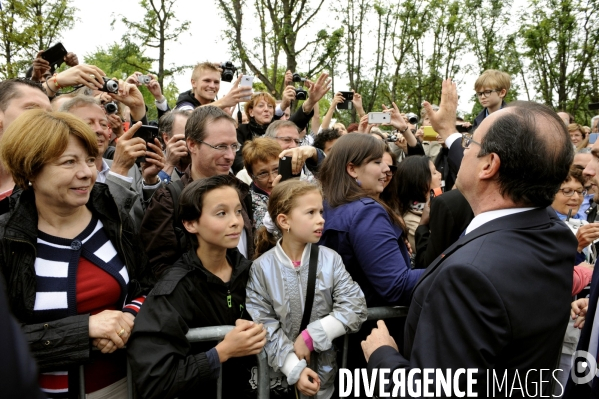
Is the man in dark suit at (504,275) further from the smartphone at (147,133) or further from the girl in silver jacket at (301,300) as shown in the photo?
the smartphone at (147,133)

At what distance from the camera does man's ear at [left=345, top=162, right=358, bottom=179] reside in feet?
10.1

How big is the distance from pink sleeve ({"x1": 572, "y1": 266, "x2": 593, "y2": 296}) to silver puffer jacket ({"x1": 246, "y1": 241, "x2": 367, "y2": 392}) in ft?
4.31

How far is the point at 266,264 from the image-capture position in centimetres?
258

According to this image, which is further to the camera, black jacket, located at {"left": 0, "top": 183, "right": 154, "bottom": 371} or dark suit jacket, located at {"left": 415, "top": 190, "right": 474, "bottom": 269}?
dark suit jacket, located at {"left": 415, "top": 190, "right": 474, "bottom": 269}

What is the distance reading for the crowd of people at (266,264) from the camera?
1644 mm

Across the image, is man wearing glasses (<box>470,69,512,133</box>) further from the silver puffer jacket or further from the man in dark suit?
the man in dark suit

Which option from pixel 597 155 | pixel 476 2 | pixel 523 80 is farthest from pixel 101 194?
pixel 476 2

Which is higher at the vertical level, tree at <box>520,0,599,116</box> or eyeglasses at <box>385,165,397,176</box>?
tree at <box>520,0,599,116</box>

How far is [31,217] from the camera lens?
2072mm

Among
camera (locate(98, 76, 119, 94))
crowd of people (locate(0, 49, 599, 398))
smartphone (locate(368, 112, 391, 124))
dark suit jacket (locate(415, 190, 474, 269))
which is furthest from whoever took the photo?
smartphone (locate(368, 112, 391, 124))

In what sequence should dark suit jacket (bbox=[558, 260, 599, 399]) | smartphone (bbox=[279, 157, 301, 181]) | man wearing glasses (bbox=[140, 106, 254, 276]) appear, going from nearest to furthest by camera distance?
dark suit jacket (bbox=[558, 260, 599, 399])
man wearing glasses (bbox=[140, 106, 254, 276])
smartphone (bbox=[279, 157, 301, 181])

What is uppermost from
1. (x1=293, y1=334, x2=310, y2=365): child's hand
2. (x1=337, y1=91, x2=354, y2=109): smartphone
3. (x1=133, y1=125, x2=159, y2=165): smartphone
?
(x1=337, y1=91, x2=354, y2=109): smartphone

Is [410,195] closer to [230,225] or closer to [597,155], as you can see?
[597,155]

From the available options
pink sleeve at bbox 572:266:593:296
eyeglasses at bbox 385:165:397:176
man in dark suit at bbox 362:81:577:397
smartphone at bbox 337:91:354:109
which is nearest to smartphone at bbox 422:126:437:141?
smartphone at bbox 337:91:354:109
